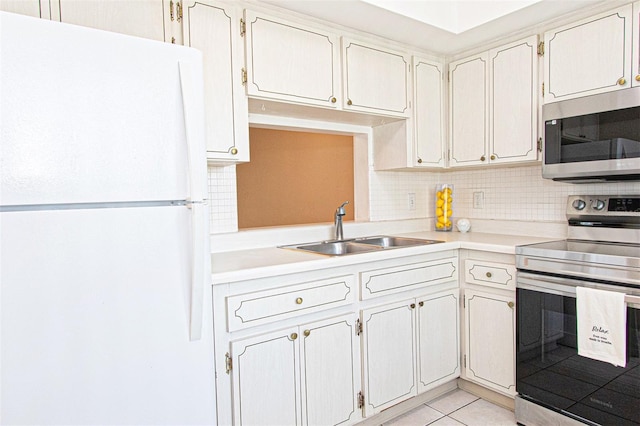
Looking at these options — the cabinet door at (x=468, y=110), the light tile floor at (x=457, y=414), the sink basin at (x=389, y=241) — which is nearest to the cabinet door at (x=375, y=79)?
the cabinet door at (x=468, y=110)

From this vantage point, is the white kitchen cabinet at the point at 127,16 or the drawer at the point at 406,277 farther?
the drawer at the point at 406,277

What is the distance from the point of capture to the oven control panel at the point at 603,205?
2.13 m

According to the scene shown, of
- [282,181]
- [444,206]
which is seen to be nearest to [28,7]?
[444,206]

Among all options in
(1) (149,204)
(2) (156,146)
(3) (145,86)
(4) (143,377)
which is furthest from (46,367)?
(3) (145,86)

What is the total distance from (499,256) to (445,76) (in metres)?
1.26

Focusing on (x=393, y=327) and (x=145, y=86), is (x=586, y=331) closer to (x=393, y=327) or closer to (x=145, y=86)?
(x=393, y=327)

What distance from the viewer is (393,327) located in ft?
6.88

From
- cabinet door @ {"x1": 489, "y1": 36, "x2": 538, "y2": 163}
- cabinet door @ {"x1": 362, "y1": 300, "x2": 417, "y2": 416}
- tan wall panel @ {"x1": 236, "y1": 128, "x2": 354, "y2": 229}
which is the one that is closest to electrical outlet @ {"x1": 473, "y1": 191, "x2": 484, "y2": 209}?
cabinet door @ {"x1": 489, "y1": 36, "x2": 538, "y2": 163}

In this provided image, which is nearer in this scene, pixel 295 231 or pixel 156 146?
pixel 156 146

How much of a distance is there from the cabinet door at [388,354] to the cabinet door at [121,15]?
1.52 m

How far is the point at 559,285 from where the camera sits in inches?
75.0

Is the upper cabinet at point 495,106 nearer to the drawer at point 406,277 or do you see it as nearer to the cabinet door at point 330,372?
the drawer at point 406,277

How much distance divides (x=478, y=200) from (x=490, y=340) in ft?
3.41

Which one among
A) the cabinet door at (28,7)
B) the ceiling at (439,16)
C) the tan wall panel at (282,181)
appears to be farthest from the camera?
the tan wall panel at (282,181)
